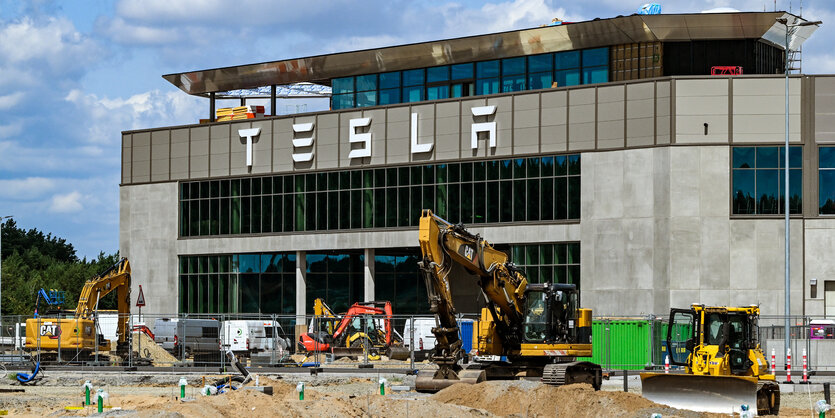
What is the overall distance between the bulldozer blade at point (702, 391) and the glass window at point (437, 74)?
139 feet

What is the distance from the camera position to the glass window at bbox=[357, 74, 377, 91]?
240ft

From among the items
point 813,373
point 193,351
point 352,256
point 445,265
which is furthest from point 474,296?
point 445,265

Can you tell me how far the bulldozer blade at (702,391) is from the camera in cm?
2831

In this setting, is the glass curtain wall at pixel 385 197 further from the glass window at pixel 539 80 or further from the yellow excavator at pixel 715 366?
the yellow excavator at pixel 715 366

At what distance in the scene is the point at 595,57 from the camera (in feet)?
214

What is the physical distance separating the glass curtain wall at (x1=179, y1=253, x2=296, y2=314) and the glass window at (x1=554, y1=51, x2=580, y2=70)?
1903 cm

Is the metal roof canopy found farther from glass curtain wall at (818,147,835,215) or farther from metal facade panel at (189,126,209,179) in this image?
glass curtain wall at (818,147,835,215)

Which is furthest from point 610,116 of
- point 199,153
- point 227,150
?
point 199,153

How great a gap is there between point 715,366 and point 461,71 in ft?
139

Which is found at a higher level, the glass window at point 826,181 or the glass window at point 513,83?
the glass window at point 513,83

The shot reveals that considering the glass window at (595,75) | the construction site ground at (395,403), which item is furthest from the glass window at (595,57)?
the construction site ground at (395,403)

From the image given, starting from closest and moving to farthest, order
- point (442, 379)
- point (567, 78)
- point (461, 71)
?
point (442, 379)
point (567, 78)
point (461, 71)

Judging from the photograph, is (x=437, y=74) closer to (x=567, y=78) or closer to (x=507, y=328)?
(x=567, y=78)

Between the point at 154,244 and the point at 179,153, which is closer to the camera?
the point at 179,153
